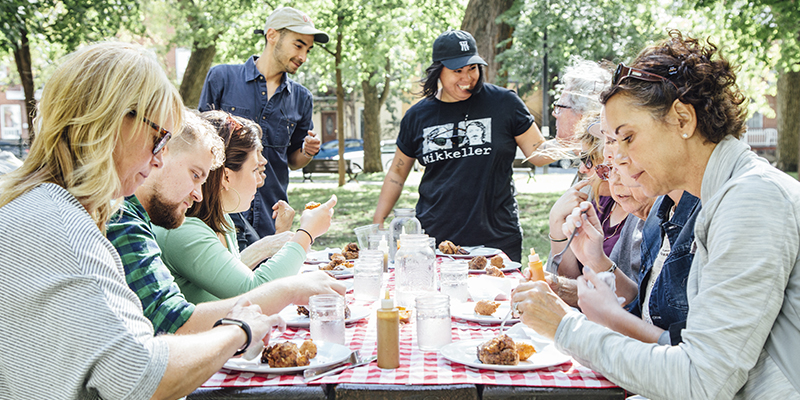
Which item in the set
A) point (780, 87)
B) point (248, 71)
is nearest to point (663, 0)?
point (780, 87)

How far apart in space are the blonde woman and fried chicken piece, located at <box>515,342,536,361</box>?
81 cm

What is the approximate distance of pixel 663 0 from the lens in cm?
1290

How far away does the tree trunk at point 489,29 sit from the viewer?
9883 millimetres

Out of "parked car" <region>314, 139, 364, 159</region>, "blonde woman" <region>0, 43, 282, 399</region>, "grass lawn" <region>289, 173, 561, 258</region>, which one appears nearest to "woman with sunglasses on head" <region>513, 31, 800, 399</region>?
"blonde woman" <region>0, 43, 282, 399</region>

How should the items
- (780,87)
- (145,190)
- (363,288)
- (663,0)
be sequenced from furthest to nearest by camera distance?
(780,87), (663,0), (363,288), (145,190)

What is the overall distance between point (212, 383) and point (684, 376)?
1200 mm

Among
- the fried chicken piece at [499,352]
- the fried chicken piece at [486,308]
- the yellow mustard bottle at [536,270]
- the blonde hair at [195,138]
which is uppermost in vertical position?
the blonde hair at [195,138]

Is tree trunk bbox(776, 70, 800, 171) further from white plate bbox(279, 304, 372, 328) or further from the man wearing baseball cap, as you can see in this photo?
white plate bbox(279, 304, 372, 328)

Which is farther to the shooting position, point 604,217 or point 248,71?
point 248,71

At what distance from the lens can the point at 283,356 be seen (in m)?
1.77

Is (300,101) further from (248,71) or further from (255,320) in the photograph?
(255,320)

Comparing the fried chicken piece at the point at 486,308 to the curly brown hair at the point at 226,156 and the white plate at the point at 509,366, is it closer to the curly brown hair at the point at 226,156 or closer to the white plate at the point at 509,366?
the white plate at the point at 509,366

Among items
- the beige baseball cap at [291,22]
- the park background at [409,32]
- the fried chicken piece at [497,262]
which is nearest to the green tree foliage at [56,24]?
the park background at [409,32]

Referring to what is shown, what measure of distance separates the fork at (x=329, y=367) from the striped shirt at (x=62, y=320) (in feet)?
1.56
